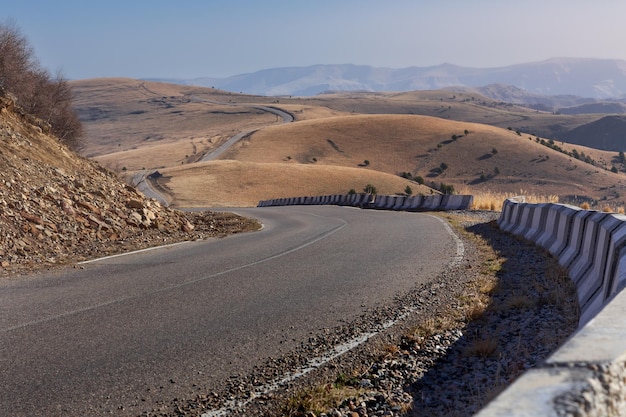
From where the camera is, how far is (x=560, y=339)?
632cm

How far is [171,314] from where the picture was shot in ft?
25.9

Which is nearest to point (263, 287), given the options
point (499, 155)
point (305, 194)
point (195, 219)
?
point (195, 219)

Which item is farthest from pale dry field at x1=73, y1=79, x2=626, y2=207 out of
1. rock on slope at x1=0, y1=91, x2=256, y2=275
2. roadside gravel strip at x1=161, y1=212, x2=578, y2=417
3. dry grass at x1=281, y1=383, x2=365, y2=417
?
dry grass at x1=281, y1=383, x2=365, y2=417

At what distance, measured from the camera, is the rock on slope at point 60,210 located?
1324cm

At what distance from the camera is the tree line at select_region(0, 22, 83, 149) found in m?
25.7

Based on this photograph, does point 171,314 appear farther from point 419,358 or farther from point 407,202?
point 407,202

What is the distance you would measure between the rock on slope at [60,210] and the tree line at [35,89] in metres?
Answer: 2.87

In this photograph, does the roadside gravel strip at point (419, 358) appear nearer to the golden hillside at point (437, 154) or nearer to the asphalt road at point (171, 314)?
the asphalt road at point (171, 314)

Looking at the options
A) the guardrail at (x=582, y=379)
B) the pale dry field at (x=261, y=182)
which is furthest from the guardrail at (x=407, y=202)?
the guardrail at (x=582, y=379)

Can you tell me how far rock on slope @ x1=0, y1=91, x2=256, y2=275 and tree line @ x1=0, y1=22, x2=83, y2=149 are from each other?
2.87 meters

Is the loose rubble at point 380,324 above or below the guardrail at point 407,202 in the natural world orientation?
above

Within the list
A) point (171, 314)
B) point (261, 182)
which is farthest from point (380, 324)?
point (261, 182)

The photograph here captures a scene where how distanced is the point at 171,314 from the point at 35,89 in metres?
25.7

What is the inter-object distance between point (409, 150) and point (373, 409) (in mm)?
93923
